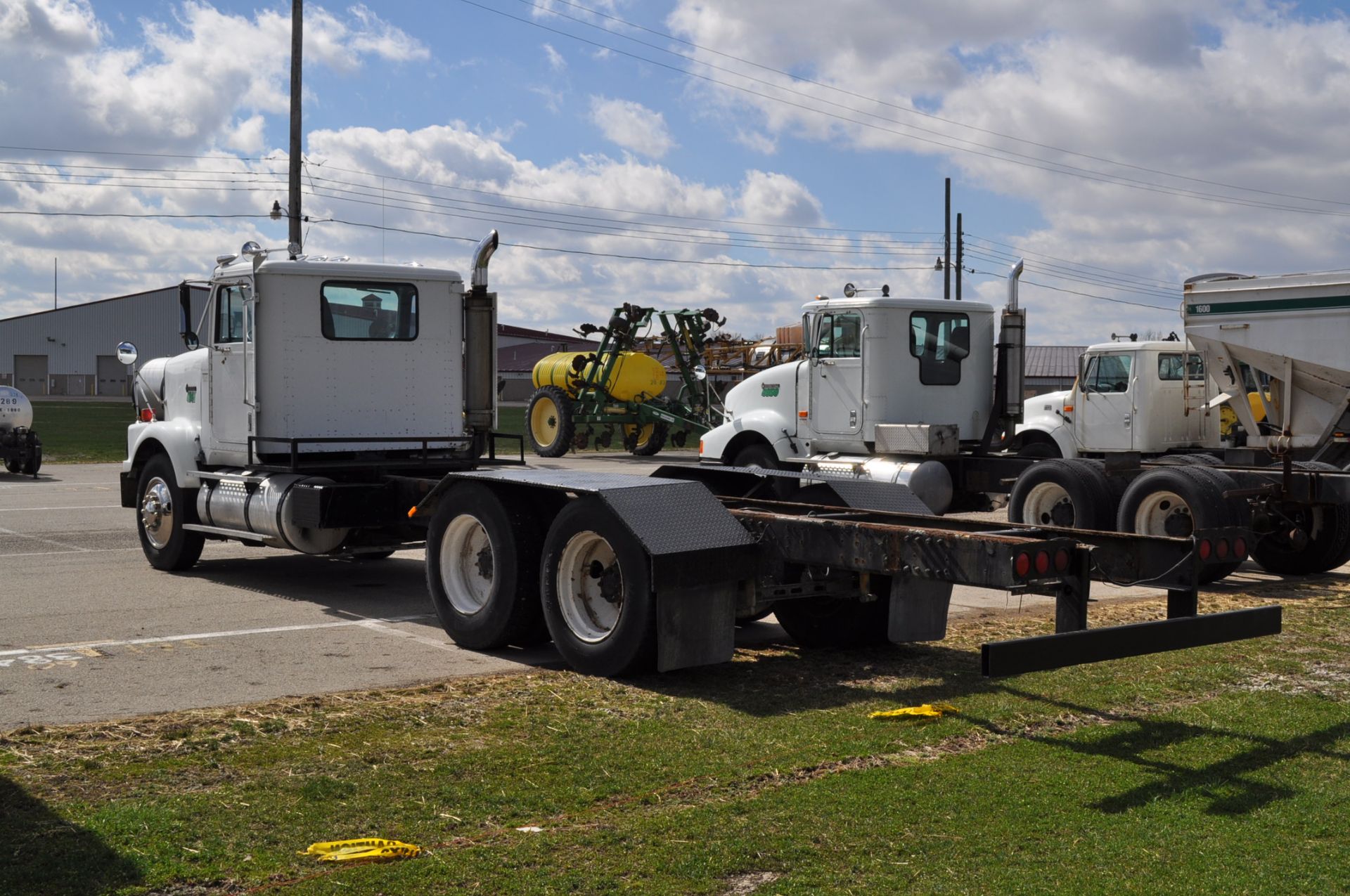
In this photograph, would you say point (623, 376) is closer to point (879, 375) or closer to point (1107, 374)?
point (1107, 374)

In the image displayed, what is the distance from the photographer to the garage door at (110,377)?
86.2 meters

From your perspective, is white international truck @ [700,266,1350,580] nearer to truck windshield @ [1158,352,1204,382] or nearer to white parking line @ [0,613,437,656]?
truck windshield @ [1158,352,1204,382]

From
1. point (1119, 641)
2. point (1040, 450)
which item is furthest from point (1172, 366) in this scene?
point (1119, 641)

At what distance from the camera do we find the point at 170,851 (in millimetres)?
4758

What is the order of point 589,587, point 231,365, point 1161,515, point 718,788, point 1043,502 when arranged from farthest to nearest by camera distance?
point 1043,502
point 1161,515
point 231,365
point 589,587
point 718,788

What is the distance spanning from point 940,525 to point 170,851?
5045 millimetres

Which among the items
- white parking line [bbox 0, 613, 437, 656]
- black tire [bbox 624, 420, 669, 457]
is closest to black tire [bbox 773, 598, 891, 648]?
white parking line [bbox 0, 613, 437, 656]

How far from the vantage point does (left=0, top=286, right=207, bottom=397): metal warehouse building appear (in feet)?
275

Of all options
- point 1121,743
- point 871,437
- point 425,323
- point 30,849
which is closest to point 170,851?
point 30,849

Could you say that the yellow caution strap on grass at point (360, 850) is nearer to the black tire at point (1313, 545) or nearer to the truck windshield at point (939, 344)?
the black tire at point (1313, 545)

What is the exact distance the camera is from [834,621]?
343 inches

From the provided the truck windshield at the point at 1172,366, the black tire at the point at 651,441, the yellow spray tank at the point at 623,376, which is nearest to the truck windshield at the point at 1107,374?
the truck windshield at the point at 1172,366

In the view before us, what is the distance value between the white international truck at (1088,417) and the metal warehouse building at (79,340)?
7300 centimetres

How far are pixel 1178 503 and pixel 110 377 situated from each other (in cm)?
8478
